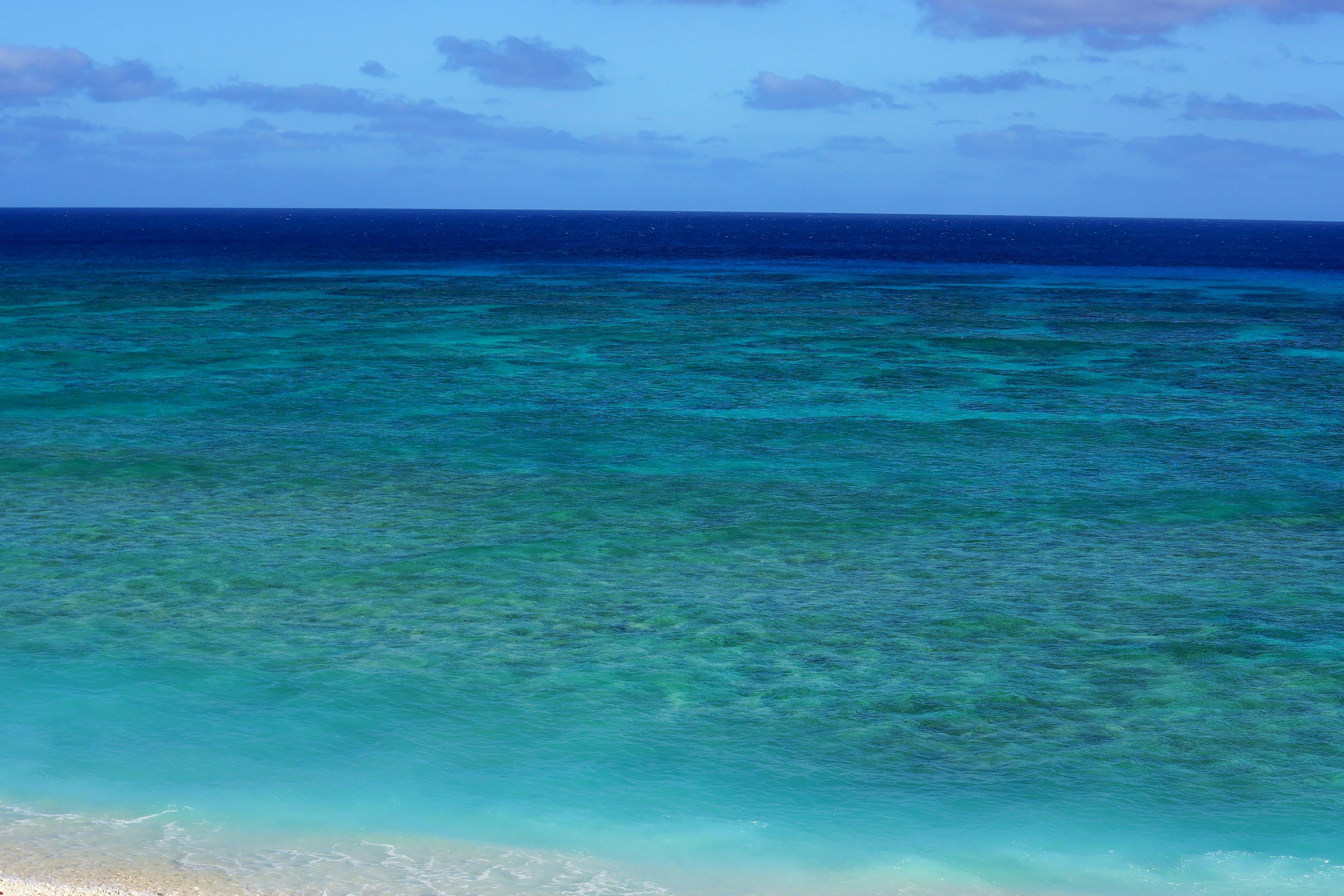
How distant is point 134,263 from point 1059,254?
287 ft

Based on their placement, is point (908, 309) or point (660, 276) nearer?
point (908, 309)

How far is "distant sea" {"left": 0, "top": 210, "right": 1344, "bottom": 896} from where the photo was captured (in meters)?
10.2

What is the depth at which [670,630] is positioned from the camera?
15.6m

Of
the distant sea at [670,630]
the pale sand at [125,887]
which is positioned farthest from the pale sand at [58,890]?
the distant sea at [670,630]

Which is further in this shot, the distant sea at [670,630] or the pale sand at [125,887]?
the distant sea at [670,630]

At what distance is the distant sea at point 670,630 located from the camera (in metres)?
10.2

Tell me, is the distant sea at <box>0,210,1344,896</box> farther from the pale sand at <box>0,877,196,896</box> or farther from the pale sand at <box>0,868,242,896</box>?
the pale sand at <box>0,877,196,896</box>

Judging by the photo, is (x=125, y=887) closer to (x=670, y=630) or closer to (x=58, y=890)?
(x=58, y=890)

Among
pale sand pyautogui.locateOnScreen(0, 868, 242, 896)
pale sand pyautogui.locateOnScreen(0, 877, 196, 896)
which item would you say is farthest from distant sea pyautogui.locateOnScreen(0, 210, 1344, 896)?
pale sand pyautogui.locateOnScreen(0, 877, 196, 896)

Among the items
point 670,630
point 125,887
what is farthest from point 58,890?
point 670,630

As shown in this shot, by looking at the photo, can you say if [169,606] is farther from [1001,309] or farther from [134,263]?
[134,263]

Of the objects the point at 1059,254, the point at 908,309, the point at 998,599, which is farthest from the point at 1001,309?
the point at 1059,254

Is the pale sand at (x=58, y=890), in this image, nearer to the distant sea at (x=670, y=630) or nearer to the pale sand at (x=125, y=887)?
the pale sand at (x=125, y=887)

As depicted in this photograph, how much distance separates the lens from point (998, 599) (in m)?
16.7
